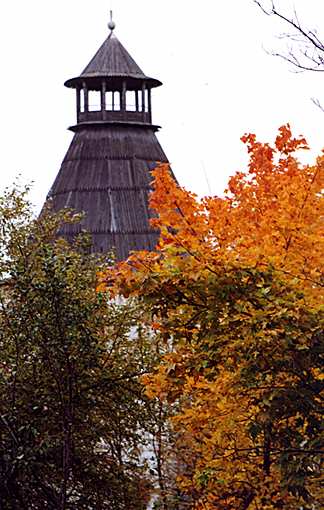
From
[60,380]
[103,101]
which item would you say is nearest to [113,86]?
[103,101]

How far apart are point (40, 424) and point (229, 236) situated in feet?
11.7

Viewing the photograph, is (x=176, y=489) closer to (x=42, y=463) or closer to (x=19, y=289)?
(x=42, y=463)

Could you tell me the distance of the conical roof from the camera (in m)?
41.1

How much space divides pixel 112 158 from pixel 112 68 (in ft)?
9.97

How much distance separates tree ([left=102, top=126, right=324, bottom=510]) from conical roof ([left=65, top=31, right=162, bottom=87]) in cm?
2650

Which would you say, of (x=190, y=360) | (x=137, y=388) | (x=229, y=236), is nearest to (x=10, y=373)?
(x=137, y=388)

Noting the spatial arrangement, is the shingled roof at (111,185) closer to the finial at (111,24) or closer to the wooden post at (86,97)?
the wooden post at (86,97)

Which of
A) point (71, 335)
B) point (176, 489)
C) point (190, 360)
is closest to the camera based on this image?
point (190, 360)

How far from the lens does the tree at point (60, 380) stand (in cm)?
1568

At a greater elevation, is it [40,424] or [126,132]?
[126,132]

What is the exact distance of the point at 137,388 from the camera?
674 inches

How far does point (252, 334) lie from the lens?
442 inches

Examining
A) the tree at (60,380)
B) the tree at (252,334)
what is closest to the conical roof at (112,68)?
the tree at (60,380)

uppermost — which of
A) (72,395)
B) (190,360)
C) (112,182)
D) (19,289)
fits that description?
(112,182)
